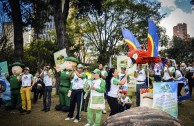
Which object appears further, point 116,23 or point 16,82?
point 116,23

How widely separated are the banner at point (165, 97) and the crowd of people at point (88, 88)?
2.75 feet

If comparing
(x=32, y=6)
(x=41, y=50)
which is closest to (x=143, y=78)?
(x=32, y=6)

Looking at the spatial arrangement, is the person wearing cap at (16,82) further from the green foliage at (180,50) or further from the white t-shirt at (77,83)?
the green foliage at (180,50)

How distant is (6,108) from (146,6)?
20.5 m

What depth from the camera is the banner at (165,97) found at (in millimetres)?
6430

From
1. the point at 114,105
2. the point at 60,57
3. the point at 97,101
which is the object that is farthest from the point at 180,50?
the point at 97,101

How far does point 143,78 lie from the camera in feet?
29.1

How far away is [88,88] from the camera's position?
7.16m

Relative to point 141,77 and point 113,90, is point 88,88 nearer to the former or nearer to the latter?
point 113,90

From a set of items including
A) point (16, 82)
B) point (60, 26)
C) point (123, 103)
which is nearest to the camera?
point (123, 103)

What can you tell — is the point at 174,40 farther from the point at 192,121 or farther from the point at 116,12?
the point at 192,121

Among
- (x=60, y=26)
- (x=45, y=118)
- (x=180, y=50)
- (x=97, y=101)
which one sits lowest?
(x=45, y=118)

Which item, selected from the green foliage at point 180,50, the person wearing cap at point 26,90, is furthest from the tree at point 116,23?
the person wearing cap at point 26,90

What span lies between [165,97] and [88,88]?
2.24 metres
